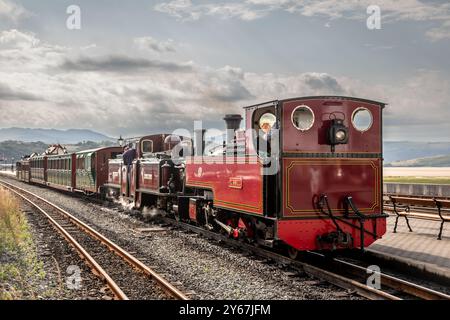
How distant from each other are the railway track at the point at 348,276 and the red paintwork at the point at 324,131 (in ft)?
6.53

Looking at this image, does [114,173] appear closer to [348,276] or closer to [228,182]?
[228,182]

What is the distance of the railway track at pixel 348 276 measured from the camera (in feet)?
22.8

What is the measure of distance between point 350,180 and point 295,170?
1153 millimetres

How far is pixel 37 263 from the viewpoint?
31.9 ft

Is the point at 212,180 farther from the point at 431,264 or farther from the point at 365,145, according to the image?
the point at 431,264

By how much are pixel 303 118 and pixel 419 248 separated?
3.53 metres

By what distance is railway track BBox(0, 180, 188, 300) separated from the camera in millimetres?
7438

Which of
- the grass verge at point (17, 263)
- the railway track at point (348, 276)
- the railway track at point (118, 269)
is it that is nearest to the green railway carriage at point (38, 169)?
the grass verge at point (17, 263)

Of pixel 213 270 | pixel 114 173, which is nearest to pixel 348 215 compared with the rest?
pixel 213 270

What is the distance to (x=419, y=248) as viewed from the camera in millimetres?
9805

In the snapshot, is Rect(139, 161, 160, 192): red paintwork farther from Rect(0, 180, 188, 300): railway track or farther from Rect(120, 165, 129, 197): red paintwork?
Rect(0, 180, 188, 300): railway track

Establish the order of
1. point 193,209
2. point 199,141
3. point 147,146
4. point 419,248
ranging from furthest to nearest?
point 147,146 → point 199,141 → point 193,209 → point 419,248

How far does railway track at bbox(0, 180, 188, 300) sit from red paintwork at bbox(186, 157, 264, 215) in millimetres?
2122
